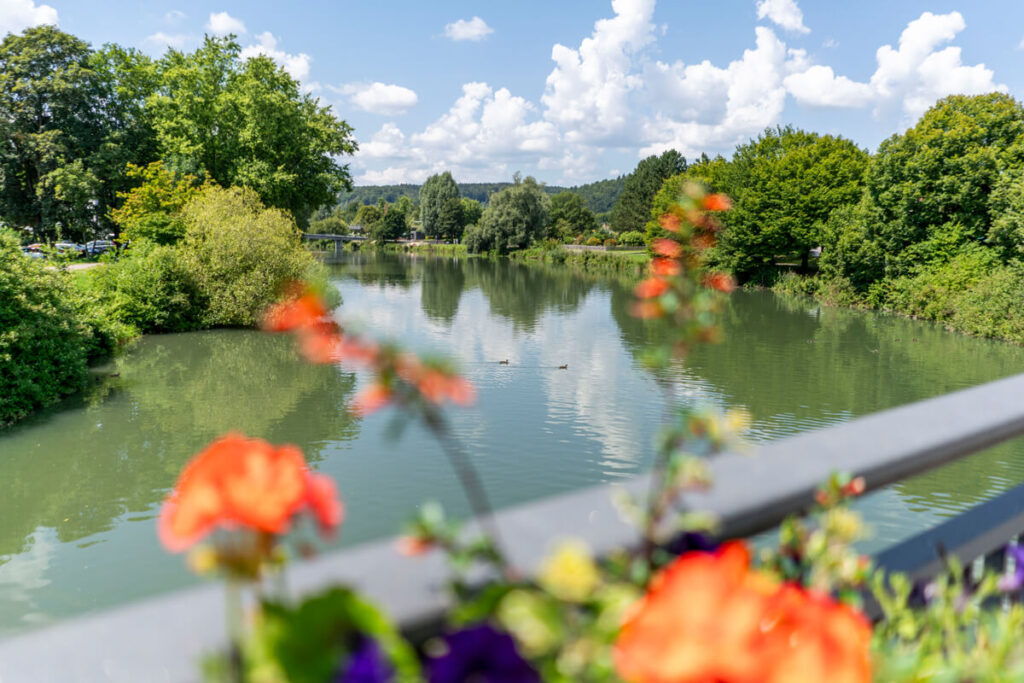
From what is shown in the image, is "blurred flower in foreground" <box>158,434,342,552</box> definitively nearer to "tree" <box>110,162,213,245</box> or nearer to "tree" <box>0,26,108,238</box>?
"tree" <box>110,162,213,245</box>

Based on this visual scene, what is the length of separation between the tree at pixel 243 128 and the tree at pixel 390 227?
7295 cm

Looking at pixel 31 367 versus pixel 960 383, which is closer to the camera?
pixel 31 367

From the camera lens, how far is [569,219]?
87.2m

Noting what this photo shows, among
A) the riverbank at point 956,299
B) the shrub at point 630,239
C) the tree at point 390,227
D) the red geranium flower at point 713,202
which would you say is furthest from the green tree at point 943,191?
the tree at point 390,227

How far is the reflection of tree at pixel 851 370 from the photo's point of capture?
42.5 feet

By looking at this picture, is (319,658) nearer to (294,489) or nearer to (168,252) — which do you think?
(294,489)

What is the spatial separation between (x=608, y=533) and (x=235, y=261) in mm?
26110

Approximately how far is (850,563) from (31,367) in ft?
53.5

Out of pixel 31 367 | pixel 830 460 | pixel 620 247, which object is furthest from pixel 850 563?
pixel 620 247

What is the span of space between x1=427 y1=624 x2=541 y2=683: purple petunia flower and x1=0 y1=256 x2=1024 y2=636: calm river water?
275 mm

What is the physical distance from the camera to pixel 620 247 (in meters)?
73.2

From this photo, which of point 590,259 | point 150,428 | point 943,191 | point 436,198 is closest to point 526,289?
point 943,191

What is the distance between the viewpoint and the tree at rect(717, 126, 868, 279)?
42.4 meters

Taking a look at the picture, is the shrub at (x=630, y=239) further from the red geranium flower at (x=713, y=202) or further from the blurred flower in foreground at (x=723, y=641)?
the blurred flower in foreground at (x=723, y=641)
